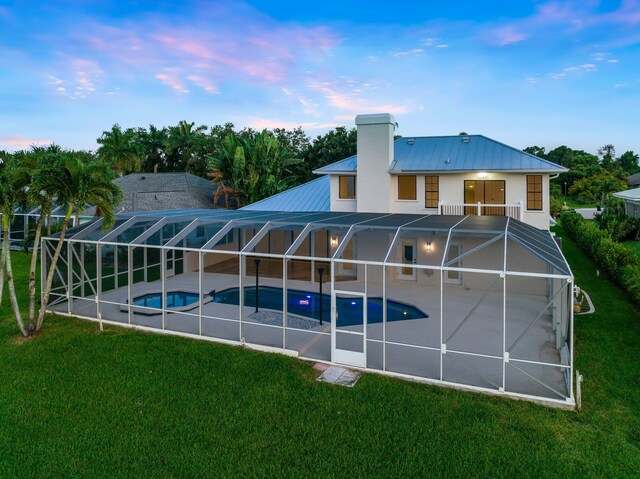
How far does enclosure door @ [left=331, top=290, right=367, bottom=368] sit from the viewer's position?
1028 cm

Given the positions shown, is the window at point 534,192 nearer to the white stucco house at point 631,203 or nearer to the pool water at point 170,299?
the pool water at point 170,299

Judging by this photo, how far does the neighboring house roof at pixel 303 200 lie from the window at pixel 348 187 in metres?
1.77

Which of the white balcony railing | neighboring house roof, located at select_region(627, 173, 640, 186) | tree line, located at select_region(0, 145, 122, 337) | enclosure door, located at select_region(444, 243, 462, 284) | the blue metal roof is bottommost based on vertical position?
enclosure door, located at select_region(444, 243, 462, 284)

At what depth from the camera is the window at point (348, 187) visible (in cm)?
2144

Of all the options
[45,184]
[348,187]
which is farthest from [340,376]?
[348,187]

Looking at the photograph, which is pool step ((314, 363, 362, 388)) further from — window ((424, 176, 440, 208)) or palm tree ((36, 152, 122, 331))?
window ((424, 176, 440, 208))

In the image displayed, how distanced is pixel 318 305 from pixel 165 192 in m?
18.8

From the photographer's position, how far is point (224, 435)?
23.9 feet


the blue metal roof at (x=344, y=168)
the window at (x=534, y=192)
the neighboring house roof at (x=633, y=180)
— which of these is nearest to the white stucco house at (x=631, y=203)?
the window at (x=534, y=192)

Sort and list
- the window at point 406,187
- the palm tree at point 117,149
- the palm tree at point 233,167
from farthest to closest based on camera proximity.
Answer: the palm tree at point 233,167, the palm tree at point 117,149, the window at point 406,187

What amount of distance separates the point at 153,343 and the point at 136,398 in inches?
131

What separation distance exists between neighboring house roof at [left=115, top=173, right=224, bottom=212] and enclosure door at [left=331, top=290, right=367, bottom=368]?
17.9 m

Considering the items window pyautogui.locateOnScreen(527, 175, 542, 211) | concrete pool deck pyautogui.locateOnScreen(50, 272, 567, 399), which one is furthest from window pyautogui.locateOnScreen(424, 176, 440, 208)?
concrete pool deck pyautogui.locateOnScreen(50, 272, 567, 399)

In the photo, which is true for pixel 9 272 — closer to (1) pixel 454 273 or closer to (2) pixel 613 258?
(1) pixel 454 273
